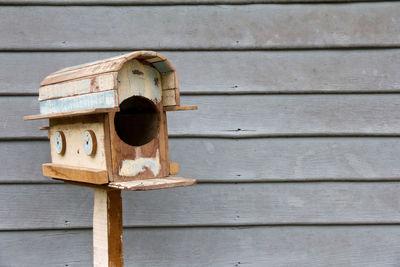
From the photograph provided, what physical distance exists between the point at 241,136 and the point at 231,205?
34 cm

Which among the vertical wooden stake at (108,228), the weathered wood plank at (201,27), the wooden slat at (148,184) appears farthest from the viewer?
the weathered wood plank at (201,27)

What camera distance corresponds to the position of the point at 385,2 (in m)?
1.95

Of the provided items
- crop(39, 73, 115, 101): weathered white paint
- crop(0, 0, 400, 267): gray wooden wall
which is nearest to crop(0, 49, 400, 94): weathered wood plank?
crop(0, 0, 400, 267): gray wooden wall

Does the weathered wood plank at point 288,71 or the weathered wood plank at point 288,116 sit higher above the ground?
the weathered wood plank at point 288,71

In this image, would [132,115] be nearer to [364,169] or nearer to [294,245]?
[294,245]

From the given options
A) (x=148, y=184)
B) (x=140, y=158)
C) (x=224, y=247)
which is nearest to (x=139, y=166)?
(x=140, y=158)

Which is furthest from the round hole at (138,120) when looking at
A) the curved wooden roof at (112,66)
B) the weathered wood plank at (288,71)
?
the weathered wood plank at (288,71)

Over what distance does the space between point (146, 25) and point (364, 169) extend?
1.28m

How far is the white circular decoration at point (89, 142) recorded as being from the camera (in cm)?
133

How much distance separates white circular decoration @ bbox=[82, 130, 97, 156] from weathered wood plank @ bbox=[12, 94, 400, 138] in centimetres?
63

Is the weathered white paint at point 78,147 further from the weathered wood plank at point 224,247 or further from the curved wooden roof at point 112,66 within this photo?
the weathered wood plank at point 224,247

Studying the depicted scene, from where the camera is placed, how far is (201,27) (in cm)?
193

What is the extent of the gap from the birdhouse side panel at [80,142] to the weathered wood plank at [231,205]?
43cm

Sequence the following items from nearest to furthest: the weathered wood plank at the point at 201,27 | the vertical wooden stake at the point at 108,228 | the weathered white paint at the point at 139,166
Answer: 1. the weathered white paint at the point at 139,166
2. the vertical wooden stake at the point at 108,228
3. the weathered wood plank at the point at 201,27
